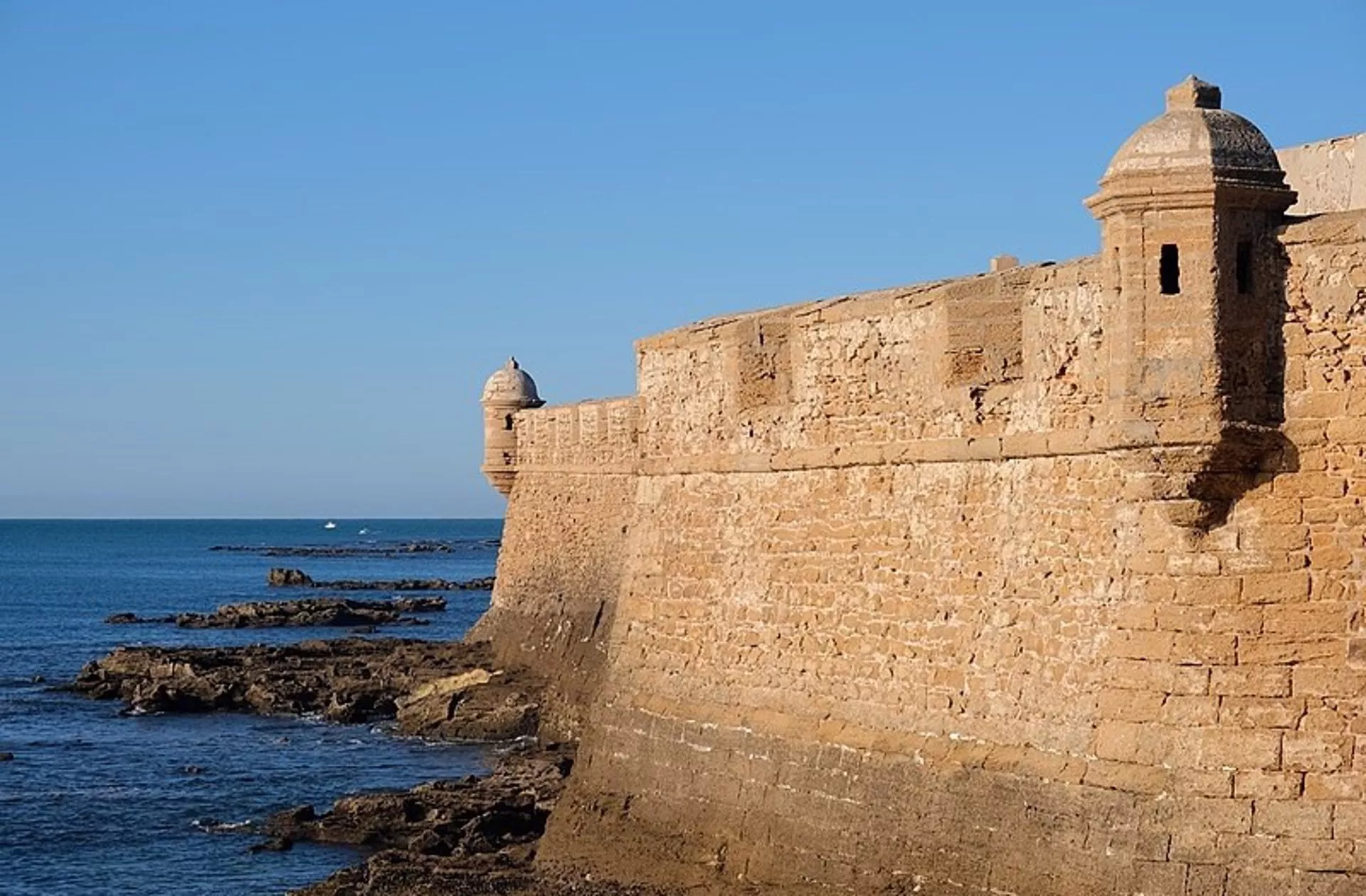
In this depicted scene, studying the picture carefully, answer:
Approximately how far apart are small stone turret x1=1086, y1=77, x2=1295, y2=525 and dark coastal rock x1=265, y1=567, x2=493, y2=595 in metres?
68.0

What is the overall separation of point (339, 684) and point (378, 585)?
48345 millimetres

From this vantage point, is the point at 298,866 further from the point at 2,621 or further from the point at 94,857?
the point at 2,621

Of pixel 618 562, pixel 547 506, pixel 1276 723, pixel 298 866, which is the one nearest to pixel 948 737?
pixel 1276 723

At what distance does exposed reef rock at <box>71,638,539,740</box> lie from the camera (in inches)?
1156

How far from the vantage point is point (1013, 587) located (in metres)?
12.8

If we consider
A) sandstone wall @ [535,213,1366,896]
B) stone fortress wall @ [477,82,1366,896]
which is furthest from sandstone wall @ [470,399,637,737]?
stone fortress wall @ [477,82,1366,896]

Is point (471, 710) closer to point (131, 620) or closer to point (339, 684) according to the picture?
point (339, 684)

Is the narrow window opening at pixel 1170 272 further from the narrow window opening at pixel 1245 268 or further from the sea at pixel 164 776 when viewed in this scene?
the sea at pixel 164 776

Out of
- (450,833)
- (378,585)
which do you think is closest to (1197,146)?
(450,833)

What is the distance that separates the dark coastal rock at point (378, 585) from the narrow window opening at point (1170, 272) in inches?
2682

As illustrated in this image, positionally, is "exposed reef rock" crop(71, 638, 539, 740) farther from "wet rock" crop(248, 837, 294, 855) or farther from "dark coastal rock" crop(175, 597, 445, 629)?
"dark coastal rock" crop(175, 597, 445, 629)

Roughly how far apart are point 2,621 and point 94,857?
142ft

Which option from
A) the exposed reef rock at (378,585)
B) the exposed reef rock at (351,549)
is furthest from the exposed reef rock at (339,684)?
the exposed reef rock at (351,549)

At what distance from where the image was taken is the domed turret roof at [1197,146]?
36.4 ft
